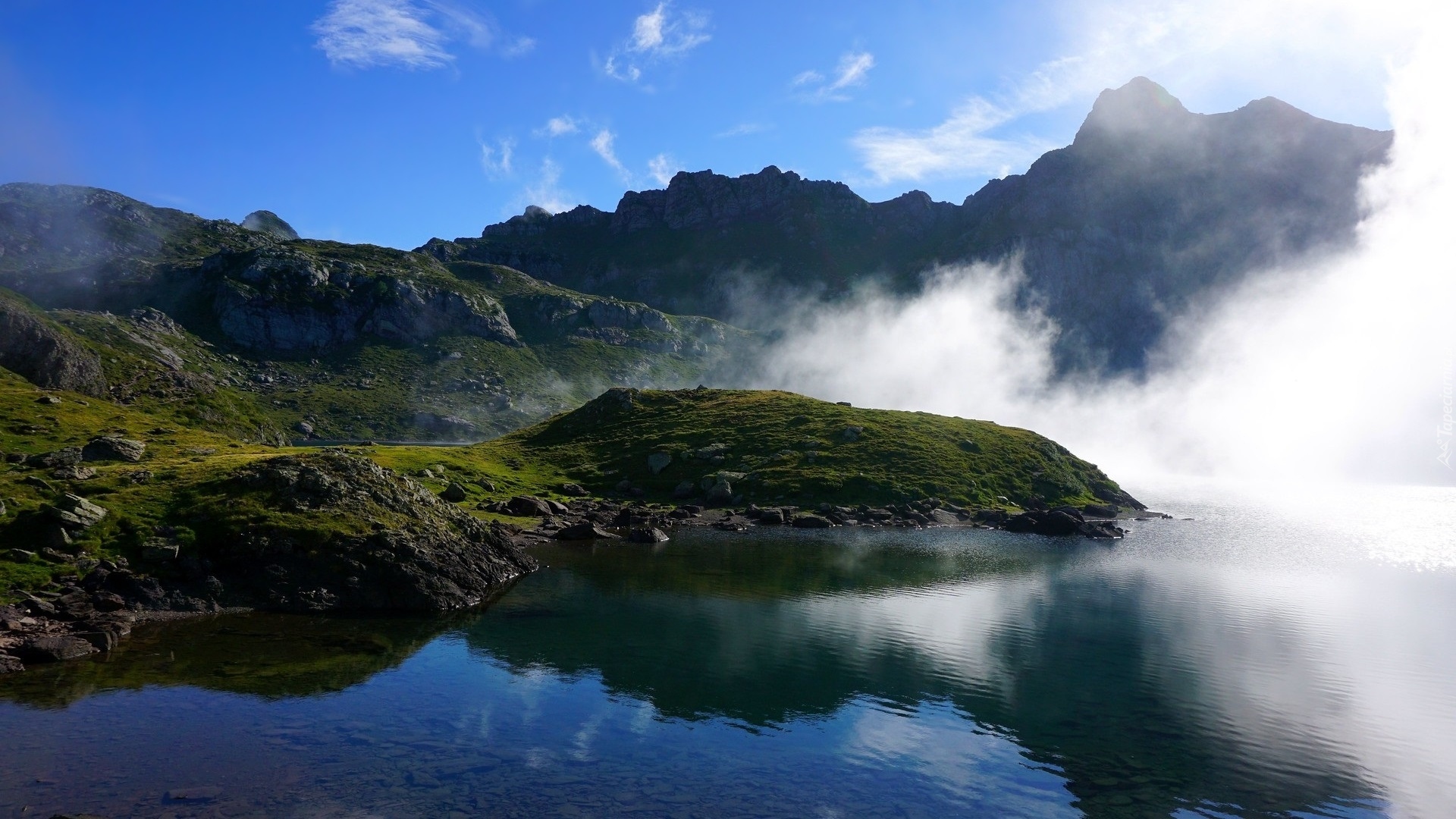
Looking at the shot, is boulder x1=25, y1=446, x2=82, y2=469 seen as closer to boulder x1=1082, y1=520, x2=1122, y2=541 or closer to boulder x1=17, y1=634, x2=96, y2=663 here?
boulder x1=17, y1=634, x2=96, y2=663

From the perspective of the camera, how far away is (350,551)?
5659 cm

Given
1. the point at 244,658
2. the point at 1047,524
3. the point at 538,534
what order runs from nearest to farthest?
the point at 244,658, the point at 538,534, the point at 1047,524

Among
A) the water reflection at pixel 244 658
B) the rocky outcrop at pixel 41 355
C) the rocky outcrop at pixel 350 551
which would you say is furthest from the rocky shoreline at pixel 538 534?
the rocky outcrop at pixel 41 355

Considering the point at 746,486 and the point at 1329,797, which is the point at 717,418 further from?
the point at 1329,797

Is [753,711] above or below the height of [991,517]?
below

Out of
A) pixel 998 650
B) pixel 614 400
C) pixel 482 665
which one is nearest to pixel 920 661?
pixel 998 650

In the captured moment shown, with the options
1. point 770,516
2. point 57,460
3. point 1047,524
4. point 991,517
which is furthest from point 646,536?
point 1047,524

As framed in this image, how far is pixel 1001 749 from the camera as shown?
115 ft

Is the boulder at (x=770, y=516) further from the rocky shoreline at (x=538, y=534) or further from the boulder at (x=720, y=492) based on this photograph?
the boulder at (x=720, y=492)

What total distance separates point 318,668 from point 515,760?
684 inches

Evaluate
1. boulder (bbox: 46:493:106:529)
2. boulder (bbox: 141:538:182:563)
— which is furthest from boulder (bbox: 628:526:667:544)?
boulder (bbox: 46:493:106:529)

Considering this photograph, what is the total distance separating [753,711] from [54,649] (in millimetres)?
37995

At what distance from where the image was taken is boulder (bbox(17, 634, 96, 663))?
39.0 metres

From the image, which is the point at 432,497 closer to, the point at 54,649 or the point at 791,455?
the point at 54,649
